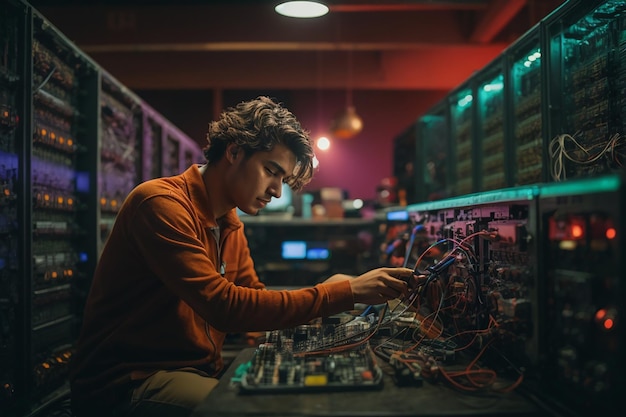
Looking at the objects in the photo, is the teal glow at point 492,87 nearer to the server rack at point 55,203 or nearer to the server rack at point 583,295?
the server rack at point 583,295

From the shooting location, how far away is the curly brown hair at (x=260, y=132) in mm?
1645

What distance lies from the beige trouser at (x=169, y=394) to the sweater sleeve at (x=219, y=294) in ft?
0.56

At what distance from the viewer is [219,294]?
1.29m

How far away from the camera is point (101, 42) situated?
5172 millimetres

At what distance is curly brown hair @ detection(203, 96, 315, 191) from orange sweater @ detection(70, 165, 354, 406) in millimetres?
216

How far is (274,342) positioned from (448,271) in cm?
57

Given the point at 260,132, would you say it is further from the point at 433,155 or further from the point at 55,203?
the point at 433,155

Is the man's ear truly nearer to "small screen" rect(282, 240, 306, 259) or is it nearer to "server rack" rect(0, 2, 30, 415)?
"server rack" rect(0, 2, 30, 415)

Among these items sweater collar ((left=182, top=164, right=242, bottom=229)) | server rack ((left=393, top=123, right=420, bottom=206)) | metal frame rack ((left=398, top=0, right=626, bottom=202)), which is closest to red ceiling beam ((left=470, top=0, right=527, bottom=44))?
server rack ((left=393, top=123, right=420, bottom=206))

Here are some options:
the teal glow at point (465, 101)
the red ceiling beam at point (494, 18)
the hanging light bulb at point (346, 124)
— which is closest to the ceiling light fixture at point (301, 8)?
the teal glow at point (465, 101)

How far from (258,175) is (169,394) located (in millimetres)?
713

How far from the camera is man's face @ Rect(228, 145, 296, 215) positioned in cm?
165

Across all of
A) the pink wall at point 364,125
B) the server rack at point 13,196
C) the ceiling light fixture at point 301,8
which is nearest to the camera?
the server rack at point 13,196

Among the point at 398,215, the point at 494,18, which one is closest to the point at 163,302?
the point at 398,215
